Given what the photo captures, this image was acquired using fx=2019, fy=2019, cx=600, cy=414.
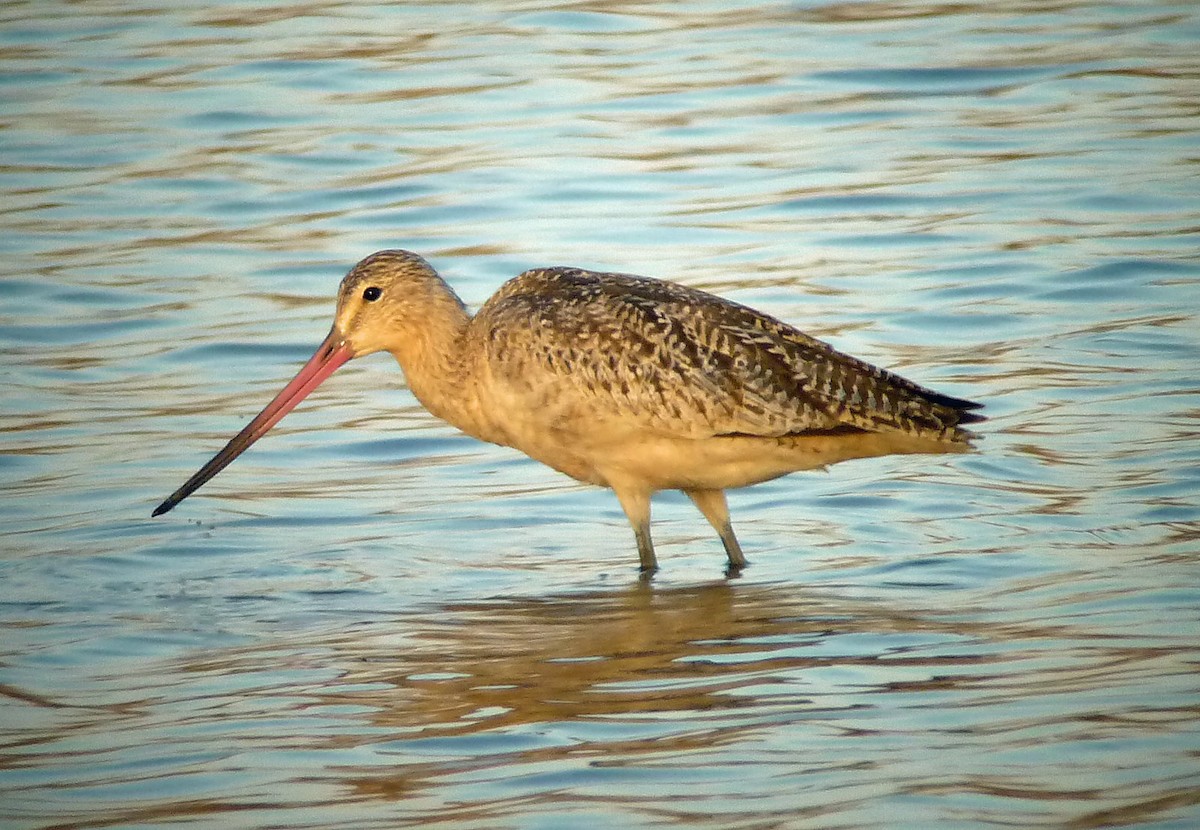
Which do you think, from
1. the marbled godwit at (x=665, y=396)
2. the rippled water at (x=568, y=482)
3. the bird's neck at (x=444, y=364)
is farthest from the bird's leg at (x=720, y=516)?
the bird's neck at (x=444, y=364)

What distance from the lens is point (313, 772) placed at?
5.28m

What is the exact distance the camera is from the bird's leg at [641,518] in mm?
7309

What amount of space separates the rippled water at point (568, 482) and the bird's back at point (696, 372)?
20.7 inches

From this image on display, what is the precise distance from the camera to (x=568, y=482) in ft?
28.7

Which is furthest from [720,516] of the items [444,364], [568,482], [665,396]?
[568,482]

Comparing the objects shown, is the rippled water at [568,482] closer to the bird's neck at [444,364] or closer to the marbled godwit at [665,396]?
the marbled godwit at [665,396]

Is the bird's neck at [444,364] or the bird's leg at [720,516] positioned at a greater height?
the bird's neck at [444,364]

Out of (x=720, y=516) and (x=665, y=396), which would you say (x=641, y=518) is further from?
(x=665, y=396)

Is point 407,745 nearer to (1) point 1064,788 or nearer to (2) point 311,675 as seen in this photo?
(2) point 311,675

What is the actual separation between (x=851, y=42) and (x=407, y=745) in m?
11.5

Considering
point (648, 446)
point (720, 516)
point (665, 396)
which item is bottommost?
point (720, 516)

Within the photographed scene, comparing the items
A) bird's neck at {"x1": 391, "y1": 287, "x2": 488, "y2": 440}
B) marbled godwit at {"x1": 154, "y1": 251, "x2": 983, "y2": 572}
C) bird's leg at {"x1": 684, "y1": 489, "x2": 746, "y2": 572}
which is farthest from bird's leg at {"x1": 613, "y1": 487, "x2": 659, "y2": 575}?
bird's neck at {"x1": 391, "y1": 287, "x2": 488, "y2": 440}

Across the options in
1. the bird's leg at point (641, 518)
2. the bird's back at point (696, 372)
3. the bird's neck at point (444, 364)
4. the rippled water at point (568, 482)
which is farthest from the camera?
the bird's neck at point (444, 364)

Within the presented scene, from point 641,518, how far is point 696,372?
→ 0.57 metres
